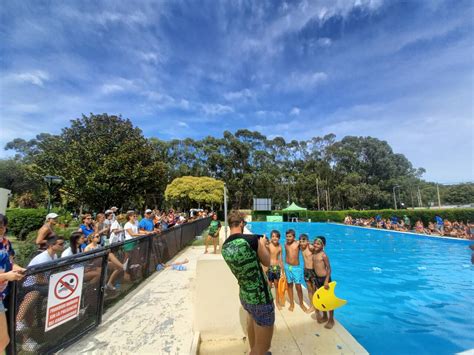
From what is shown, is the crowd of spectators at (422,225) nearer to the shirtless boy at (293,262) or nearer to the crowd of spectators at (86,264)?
the shirtless boy at (293,262)

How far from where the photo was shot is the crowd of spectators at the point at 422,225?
16656mm

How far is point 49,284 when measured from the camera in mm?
3033

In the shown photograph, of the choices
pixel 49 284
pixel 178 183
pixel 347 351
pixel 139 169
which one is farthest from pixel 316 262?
pixel 178 183

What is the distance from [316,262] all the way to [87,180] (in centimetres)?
2113

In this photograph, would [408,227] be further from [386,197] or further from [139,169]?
[386,197]

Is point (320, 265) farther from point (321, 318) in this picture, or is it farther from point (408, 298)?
point (408, 298)

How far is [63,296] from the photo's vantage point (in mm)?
3285

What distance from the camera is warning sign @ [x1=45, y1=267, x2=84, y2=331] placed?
3.09 metres

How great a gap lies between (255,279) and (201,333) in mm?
1597

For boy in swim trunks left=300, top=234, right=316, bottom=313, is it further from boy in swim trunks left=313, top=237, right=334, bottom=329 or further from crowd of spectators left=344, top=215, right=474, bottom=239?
crowd of spectators left=344, top=215, right=474, bottom=239

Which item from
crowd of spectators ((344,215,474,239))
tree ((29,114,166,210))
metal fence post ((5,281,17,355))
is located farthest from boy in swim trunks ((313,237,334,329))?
tree ((29,114,166,210))

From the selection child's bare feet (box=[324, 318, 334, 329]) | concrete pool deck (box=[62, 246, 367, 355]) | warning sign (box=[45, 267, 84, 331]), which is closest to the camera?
warning sign (box=[45, 267, 84, 331])

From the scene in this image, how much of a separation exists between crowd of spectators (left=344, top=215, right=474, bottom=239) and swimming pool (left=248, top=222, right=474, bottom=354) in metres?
2.80

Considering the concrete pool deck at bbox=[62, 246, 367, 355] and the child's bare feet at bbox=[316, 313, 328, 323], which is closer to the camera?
the concrete pool deck at bbox=[62, 246, 367, 355]
